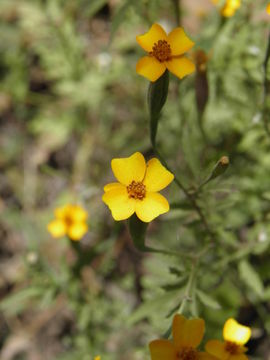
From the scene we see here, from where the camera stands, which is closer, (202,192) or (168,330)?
(168,330)

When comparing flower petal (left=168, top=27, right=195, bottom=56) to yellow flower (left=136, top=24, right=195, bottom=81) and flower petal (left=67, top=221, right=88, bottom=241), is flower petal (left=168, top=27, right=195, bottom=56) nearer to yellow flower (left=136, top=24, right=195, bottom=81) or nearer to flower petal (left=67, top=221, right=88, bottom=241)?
yellow flower (left=136, top=24, right=195, bottom=81)

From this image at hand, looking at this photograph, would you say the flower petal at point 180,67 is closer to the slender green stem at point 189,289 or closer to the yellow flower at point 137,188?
the yellow flower at point 137,188

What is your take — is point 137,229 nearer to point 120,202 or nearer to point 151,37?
point 120,202

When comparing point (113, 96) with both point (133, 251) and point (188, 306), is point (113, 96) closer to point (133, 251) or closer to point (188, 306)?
point (133, 251)

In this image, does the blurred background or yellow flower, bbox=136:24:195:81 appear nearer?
yellow flower, bbox=136:24:195:81

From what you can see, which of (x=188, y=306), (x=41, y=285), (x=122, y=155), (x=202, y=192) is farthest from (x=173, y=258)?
(x=122, y=155)

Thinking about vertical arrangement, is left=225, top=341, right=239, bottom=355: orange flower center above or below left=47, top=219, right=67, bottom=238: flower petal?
above

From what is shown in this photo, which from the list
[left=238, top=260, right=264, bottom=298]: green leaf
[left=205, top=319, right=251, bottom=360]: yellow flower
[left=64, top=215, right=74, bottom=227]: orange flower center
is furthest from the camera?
[left=64, top=215, right=74, bottom=227]: orange flower center

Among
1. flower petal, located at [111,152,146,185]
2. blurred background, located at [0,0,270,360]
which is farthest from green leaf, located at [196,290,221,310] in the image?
flower petal, located at [111,152,146,185]
